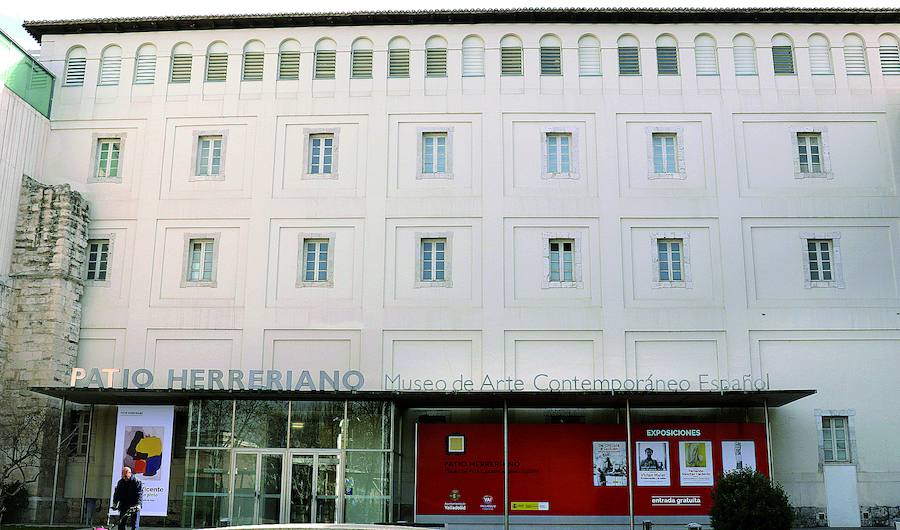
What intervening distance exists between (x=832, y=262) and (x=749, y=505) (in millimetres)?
10649

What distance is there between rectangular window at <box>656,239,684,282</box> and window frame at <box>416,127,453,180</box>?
7056mm

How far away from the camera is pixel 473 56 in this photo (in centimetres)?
3130

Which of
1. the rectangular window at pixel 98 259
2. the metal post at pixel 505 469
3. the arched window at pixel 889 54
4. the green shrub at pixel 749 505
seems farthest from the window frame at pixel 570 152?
the rectangular window at pixel 98 259

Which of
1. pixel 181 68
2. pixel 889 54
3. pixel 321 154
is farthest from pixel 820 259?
pixel 181 68

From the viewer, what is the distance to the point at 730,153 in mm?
29844

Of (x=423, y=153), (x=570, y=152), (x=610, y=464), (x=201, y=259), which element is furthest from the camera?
(x=423, y=153)

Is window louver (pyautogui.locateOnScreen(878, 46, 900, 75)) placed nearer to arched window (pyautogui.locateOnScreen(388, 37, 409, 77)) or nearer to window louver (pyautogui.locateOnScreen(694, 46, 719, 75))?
window louver (pyautogui.locateOnScreen(694, 46, 719, 75))

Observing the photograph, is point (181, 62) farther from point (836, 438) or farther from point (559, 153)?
point (836, 438)

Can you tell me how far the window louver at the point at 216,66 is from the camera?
31.5 m

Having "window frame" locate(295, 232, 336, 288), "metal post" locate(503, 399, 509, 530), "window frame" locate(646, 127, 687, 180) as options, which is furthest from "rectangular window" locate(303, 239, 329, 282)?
"window frame" locate(646, 127, 687, 180)

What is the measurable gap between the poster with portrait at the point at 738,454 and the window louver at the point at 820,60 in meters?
12.7

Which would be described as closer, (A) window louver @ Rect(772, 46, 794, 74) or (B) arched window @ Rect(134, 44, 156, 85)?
(A) window louver @ Rect(772, 46, 794, 74)

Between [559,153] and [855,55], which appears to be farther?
[855,55]

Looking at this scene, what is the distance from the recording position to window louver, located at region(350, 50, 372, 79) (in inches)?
1231
